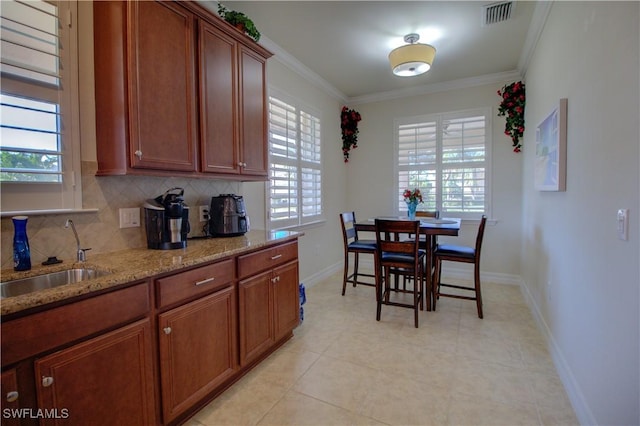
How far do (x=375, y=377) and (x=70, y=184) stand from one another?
7.18ft

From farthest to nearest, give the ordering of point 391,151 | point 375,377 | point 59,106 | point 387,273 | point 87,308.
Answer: point 391,151 → point 387,273 → point 375,377 → point 59,106 → point 87,308

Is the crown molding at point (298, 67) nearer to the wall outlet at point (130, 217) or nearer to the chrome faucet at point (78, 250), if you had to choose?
the wall outlet at point (130, 217)

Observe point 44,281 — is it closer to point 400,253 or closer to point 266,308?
point 266,308

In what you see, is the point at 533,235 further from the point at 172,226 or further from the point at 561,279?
the point at 172,226

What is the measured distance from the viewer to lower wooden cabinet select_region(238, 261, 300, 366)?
2.09 metres

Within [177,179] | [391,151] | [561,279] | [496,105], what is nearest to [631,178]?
[561,279]

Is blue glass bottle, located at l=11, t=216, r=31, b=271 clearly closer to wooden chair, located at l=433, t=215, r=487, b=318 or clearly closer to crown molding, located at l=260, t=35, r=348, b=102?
crown molding, located at l=260, t=35, r=348, b=102

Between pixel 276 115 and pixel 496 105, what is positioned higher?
pixel 496 105

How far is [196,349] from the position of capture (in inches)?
68.4

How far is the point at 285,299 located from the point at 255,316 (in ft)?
1.25

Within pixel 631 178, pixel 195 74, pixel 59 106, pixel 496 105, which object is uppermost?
pixel 496 105

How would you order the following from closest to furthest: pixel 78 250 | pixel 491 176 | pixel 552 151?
pixel 78 250 < pixel 552 151 < pixel 491 176

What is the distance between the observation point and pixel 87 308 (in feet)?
4.07

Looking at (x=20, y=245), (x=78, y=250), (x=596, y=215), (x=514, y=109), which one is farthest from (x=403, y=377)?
(x=514, y=109)
